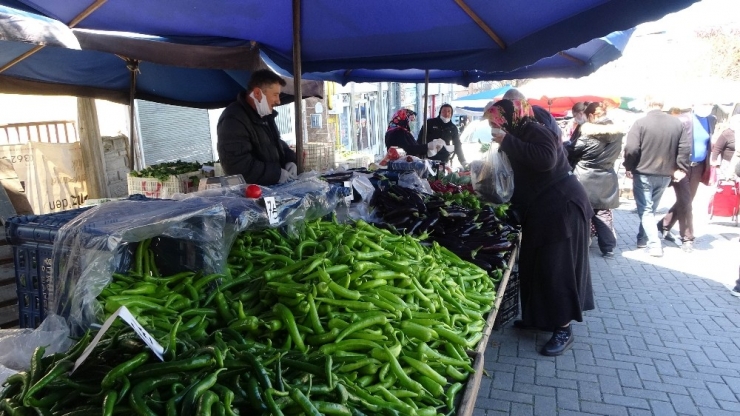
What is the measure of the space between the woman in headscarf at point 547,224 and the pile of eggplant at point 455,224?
0.28m

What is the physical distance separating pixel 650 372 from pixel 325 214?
3077 millimetres

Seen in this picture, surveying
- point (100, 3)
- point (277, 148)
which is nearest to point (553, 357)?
point (277, 148)

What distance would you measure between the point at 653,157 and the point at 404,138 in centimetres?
387

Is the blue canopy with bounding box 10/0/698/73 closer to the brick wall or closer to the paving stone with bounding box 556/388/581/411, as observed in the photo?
the paving stone with bounding box 556/388/581/411

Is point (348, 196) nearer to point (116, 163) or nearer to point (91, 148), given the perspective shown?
point (91, 148)

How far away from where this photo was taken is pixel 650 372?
13.7ft

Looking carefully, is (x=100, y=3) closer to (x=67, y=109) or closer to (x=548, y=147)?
(x=548, y=147)

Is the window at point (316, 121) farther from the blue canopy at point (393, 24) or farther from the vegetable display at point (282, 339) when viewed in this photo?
the vegetable display at point (282, 339)

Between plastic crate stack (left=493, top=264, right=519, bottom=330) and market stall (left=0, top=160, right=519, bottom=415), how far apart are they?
184cm

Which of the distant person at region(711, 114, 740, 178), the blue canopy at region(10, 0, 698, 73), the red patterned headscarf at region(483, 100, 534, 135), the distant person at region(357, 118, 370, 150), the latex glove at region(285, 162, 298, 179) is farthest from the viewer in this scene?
the distant person at region(357, 118, 370, 150)

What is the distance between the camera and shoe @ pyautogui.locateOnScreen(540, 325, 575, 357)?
4.50m

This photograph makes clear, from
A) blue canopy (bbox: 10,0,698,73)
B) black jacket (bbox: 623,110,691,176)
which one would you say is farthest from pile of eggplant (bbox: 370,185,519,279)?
black jacket (bbox: 623,110,691,176)

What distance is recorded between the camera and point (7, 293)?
315 centimetres

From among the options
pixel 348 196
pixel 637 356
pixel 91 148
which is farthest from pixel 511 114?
pixel 91 148
